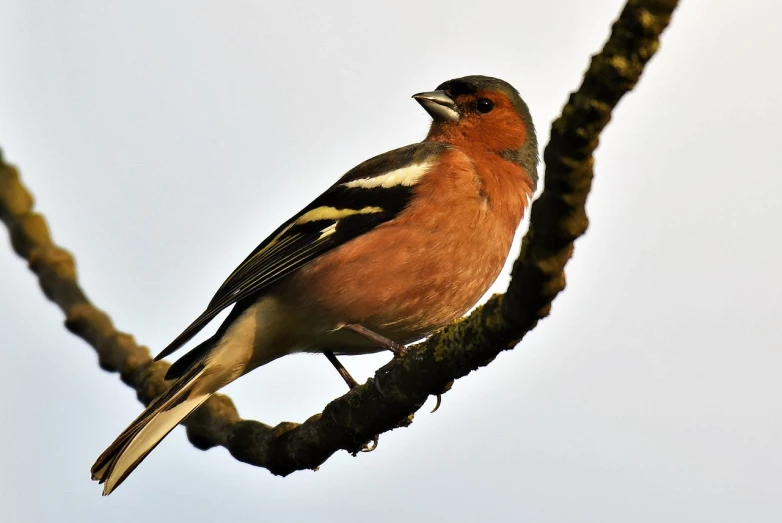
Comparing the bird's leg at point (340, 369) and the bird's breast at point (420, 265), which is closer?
the bird's breast at point (420, 265)

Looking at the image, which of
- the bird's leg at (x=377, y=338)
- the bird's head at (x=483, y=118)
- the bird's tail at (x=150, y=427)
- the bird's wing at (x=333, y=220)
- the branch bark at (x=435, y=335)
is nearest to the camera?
the branch bark at (x=435, y=335)

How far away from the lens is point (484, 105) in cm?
809

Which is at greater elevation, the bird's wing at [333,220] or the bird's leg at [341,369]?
the bird's wing at [333,220]

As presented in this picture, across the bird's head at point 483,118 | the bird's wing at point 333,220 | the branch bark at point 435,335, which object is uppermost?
the bird's head at point 483,118

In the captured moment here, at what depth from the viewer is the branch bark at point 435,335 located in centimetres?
339

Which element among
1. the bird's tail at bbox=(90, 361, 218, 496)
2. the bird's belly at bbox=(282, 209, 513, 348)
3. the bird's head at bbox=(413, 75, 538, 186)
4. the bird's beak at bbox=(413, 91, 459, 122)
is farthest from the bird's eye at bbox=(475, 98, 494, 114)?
the bird's tail at bbox=(90, 361, 218, 496)

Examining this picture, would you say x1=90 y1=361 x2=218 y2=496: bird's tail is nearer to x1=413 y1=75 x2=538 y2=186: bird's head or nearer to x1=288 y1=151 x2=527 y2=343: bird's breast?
x1=288 y1=151 x2=527 y2=343: bird's breast

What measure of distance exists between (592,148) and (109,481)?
3.74 m

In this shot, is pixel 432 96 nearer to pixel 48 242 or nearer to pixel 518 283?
pixel 48 242

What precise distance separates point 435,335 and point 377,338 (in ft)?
6.00

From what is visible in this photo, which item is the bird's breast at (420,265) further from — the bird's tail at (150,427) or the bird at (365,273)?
the bird's tail at (150,427)

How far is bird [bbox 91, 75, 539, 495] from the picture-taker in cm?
661

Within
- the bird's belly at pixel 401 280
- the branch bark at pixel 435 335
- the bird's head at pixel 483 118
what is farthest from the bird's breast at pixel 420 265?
the branch bark at pixel 435 335

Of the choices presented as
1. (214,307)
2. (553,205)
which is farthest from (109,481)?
(553,205)
